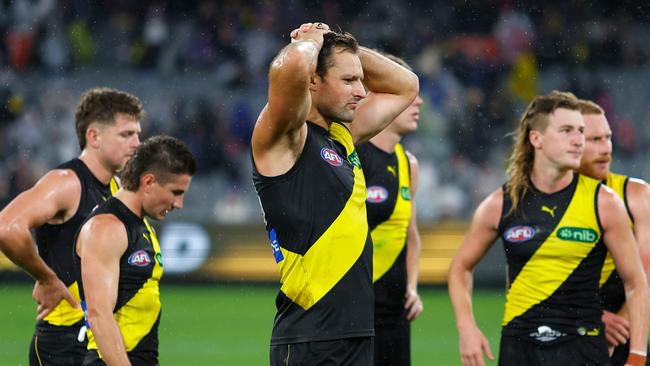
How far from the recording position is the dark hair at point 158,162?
5867mm

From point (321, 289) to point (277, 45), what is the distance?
16.9 m

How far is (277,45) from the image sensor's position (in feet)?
70.3

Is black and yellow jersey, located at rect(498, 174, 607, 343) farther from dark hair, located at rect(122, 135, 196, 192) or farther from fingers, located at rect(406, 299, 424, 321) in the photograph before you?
dark hair, located at rect(122, 135, 196, 192)

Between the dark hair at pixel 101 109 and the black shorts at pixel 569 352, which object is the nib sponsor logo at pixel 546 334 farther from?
the dark hair at pixel 101 109

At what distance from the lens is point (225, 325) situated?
13.7 m

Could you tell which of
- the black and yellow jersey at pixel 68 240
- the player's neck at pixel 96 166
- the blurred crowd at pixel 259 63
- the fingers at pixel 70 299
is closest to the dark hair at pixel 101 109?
the player's neck at pixel 96 166

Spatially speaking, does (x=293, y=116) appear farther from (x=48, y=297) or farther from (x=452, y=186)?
(x=452, y=186)

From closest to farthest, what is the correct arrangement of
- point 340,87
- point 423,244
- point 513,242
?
point 340,87, point 513,242, point 423,244

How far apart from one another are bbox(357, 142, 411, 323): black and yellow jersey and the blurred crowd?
1093cm

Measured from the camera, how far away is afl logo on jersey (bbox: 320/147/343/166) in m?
4.93

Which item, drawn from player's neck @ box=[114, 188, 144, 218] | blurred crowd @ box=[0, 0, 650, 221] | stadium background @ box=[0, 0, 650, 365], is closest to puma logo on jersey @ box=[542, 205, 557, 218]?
player's neck @ box=[114, 188, 144, 218]

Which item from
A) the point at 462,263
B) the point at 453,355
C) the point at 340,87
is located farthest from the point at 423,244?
the point at 340,87

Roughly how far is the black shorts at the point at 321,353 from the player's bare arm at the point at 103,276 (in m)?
0.96

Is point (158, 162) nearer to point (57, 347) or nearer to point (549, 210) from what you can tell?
point (57, 347)
